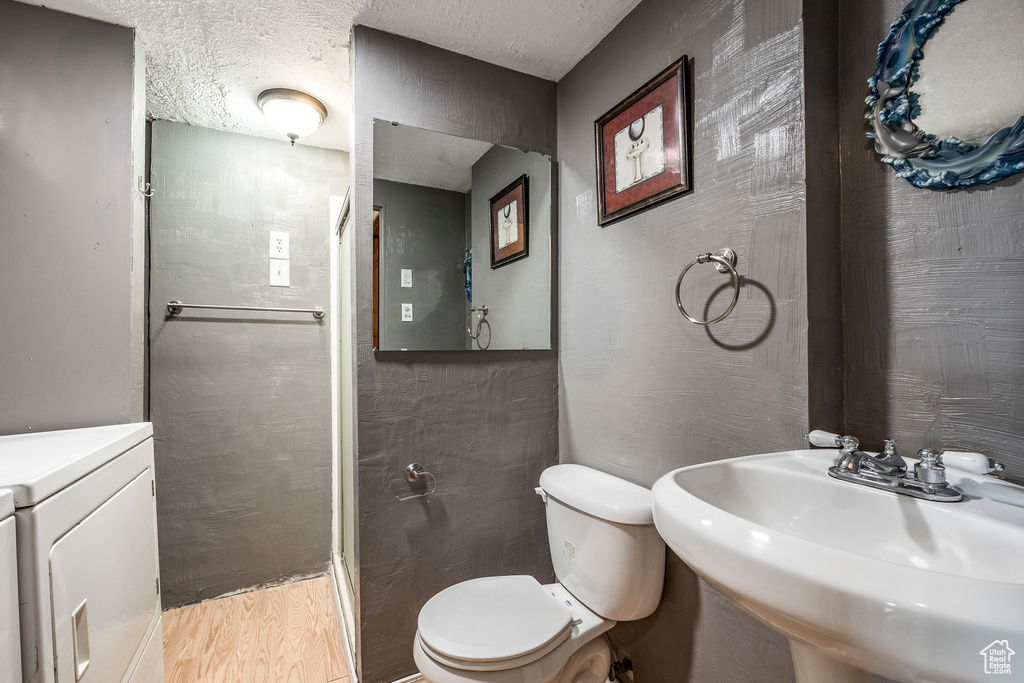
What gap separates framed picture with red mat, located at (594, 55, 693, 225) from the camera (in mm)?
1188

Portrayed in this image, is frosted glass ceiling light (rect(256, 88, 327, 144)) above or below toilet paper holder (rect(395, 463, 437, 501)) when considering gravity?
above

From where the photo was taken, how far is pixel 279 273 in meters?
2.07

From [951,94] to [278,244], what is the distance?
7.46 feet

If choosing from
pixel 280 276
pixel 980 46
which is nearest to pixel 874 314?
pixel 980 46

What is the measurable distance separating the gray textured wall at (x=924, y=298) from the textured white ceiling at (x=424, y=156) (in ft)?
3.58

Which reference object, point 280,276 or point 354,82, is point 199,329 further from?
point 354,82

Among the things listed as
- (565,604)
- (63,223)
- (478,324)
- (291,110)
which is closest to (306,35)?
(291,110)

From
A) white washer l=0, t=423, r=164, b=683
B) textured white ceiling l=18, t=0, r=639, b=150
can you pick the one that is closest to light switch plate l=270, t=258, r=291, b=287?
textured white ceiling l=18, t=0, r=639, b=150

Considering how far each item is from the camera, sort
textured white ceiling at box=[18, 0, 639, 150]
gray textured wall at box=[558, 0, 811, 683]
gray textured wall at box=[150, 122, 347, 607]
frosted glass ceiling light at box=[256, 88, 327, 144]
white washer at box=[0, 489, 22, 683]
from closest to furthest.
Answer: white washer at box=[0, 489, 22, 683] → gray textured wall at box=[558, 0, 811, 683] → textured white ceiling at box=[18, 0, 639, 150] → frosted glass ceiling light at box=[256, 88, 327, 144] → gray textured wall at box=[150, 122, 347, 607]

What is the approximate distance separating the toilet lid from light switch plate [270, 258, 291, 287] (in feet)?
5.10

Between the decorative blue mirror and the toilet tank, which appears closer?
the decorative blue mirror

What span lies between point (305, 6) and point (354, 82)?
8.9 inches

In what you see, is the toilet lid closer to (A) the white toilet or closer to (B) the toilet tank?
(A) the white toilet

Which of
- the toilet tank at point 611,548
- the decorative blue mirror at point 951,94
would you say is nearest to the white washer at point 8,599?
the toilet tank at point 611,548
